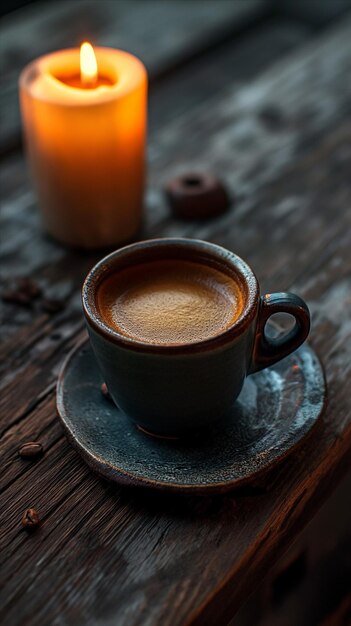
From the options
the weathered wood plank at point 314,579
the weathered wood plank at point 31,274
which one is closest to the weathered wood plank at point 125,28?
the weathered wood plank at point 31,274

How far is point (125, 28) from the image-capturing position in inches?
59.2

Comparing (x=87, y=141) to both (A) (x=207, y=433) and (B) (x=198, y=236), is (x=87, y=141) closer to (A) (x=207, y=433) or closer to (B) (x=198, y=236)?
(B) (x=198, y=236)

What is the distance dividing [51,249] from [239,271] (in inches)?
14.5

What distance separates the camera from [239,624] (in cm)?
83

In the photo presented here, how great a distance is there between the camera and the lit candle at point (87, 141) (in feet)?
2.81

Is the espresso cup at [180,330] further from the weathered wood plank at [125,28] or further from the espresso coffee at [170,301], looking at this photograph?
the weathered wood plank at [125,28]

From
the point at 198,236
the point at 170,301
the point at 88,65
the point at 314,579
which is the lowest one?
the point at 314,579

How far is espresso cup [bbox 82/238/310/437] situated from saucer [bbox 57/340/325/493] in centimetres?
2

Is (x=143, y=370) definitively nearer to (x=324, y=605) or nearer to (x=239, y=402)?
(x=239, y=402)

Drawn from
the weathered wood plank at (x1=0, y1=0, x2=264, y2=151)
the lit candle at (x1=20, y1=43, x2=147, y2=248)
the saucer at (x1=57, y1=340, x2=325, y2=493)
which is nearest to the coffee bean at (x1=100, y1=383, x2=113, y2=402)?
the saucer at (x1=57, y1=340, x2=325, y2=493)

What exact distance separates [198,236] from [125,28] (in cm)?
73

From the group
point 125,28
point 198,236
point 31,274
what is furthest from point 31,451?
point 125,28

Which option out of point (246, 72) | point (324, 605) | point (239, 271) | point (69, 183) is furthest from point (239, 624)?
point (246, 72)

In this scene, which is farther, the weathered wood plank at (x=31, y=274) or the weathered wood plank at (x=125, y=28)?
the weathered wood plank at (x=125, y=28)
